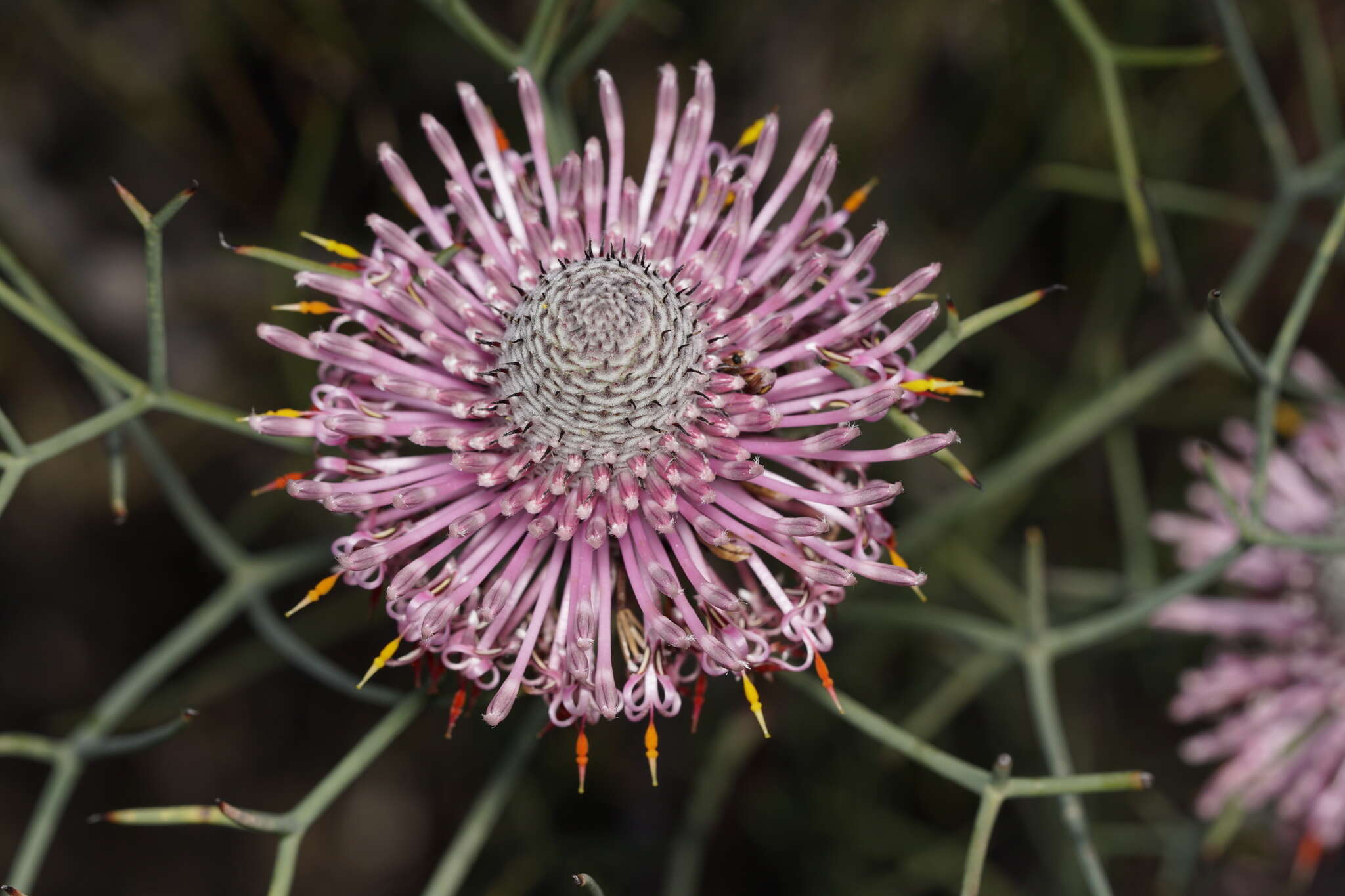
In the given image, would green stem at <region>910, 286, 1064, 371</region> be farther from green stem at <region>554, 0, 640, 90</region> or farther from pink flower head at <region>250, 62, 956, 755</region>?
green stem at <region>554, 0, 640, 90</region>

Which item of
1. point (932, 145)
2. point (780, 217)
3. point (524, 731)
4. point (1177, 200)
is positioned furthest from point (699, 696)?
point (932, 145)

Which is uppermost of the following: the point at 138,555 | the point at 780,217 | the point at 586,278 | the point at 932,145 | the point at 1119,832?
the point at 932,145

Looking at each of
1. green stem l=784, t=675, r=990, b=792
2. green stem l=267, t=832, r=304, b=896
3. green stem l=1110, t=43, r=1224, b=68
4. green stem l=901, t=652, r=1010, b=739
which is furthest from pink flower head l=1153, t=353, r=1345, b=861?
green stem l=267, t=832, r=304, b=896

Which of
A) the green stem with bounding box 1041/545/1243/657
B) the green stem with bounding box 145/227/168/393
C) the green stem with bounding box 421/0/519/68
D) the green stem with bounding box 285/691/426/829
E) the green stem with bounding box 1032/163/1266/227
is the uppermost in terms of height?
the green stem with bounding box 1032/163/1266/227

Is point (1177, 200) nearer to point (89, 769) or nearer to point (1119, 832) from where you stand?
point (1119, 832)

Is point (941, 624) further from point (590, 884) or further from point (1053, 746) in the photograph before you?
point (590, 884)

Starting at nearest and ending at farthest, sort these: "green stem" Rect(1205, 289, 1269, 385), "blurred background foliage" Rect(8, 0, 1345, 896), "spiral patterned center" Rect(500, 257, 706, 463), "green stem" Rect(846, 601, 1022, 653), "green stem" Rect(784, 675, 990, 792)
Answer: "spiral patterned center" Rect(500, 257, 706, 463), "green stem" Rect(1205, 289, 1269, 385), "green stem" Rect(784, 675, 990, 792), "green stem" Rect(846, 601, 1022, 653), "blurred background foliage" Rect(8, 0, 1345, 896)

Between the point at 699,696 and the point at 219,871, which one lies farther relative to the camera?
the point at 219,871

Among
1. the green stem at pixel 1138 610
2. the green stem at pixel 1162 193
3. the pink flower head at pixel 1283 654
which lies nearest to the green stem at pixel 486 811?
the green stem at pixel 1138 610
